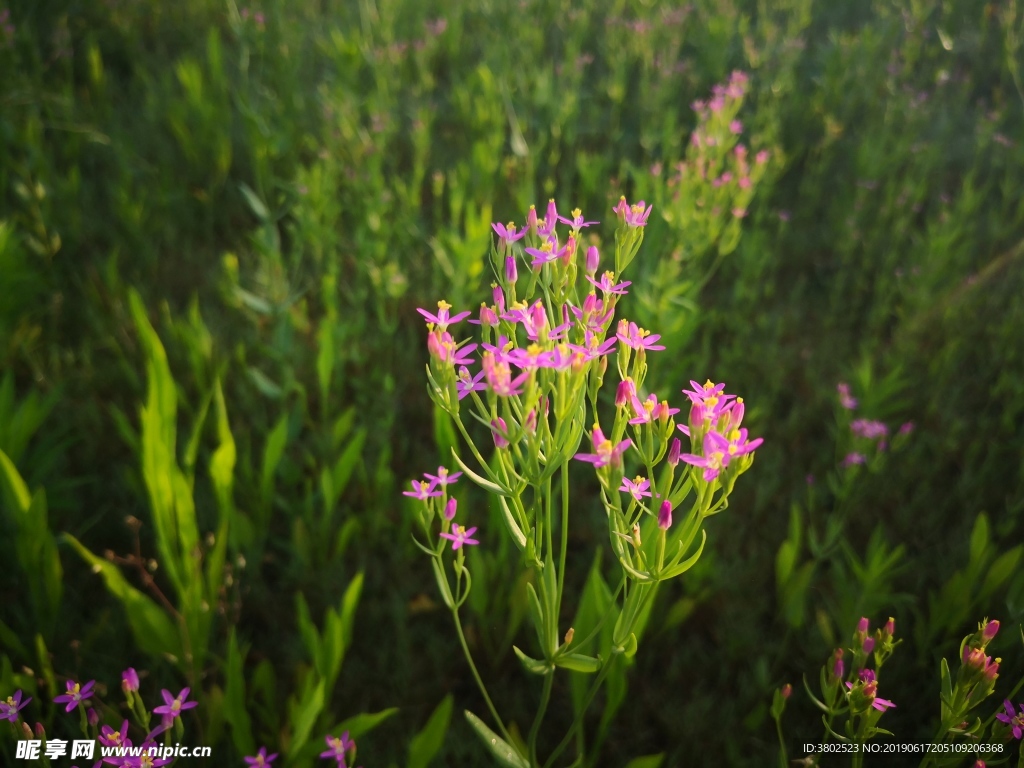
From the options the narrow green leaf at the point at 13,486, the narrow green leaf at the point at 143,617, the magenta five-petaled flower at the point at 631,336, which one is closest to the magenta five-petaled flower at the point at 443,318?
the magenta five-petaled flower at the point at 631,336

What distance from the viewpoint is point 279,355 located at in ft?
6.91

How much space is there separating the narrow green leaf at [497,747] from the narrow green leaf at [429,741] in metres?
0.14

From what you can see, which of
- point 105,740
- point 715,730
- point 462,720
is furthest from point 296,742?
point 715,730

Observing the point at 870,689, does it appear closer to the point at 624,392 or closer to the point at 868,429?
the point at 624,392

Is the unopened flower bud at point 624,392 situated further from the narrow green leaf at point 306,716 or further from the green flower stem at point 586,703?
the narrow green leaf at point 306,716

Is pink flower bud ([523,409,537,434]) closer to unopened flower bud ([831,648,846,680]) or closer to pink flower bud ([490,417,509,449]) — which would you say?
pink flower bud ([490,417,509,449])

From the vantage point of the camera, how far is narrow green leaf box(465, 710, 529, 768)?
44.3 inches

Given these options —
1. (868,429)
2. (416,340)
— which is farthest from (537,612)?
(416,340)

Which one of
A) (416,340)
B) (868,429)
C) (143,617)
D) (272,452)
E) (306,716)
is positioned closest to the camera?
(306,716)

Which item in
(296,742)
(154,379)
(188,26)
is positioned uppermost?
(188,26)

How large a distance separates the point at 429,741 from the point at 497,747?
7.4 inches

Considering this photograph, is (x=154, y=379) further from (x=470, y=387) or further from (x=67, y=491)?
(x=470, y=387)

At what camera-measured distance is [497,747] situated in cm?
116

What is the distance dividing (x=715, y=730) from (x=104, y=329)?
2.15 meters
